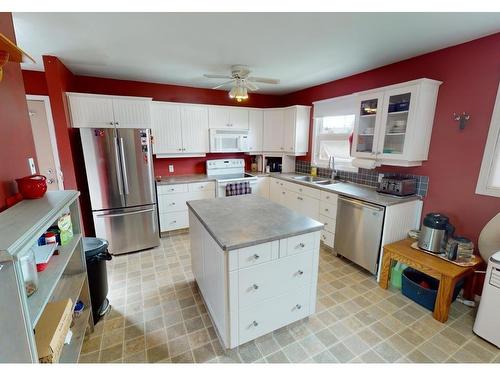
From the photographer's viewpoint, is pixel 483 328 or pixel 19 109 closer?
pixel 19 109

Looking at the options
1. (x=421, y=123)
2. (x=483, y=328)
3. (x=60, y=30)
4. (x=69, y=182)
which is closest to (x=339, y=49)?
(x=421, y=123)

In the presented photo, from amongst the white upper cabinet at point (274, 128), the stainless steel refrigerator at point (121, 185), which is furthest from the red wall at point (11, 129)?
the white upper cabinet at point (274, 128)

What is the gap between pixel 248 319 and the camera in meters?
1.65

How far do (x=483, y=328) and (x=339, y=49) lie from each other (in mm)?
2723

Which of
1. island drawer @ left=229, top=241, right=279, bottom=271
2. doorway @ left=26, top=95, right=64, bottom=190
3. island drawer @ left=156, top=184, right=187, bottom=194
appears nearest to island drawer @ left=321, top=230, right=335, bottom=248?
island drawer @ left=229, top=241, right=279, bottom=271

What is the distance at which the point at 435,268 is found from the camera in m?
2.02

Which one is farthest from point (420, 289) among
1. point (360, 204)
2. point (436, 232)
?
point (360, 204)

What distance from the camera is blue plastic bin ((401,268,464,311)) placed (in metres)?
2.11

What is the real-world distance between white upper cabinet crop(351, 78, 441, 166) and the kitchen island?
1539 mm

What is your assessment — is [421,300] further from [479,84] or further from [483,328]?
[479,84]

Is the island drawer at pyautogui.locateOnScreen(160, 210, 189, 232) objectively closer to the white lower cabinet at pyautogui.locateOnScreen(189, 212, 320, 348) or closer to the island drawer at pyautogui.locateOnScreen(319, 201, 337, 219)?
the white lower cabinet at pyautogui.locateOnScreen(189, 212, 320, 348)

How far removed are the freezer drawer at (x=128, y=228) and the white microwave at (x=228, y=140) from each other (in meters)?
1.52

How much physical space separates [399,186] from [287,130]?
2221mm

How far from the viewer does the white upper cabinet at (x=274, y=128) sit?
437cm
